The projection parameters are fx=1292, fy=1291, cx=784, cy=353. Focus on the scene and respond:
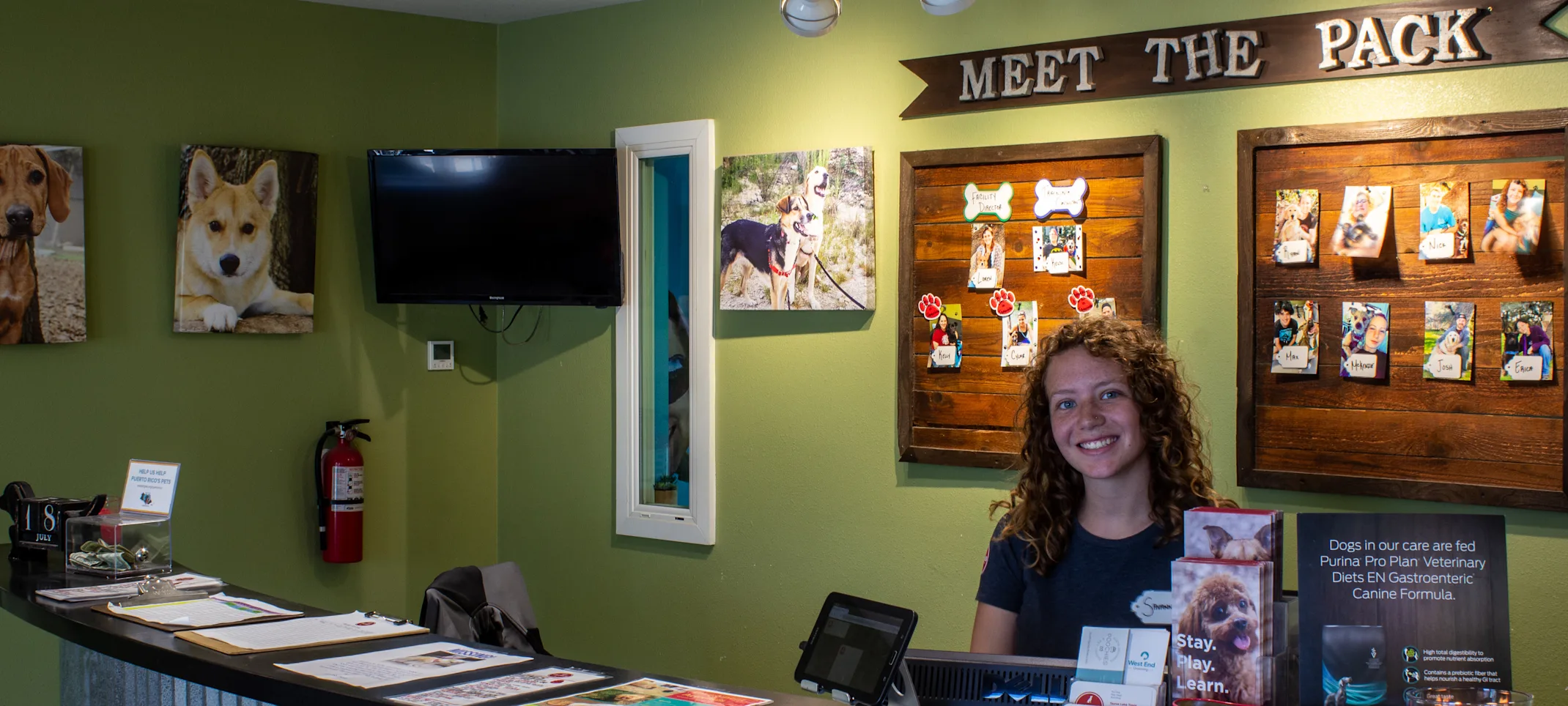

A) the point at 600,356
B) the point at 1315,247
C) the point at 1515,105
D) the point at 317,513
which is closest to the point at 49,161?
the point at 317,513

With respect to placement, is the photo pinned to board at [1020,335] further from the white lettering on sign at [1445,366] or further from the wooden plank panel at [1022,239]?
the white lettering on sign at [1445,366]

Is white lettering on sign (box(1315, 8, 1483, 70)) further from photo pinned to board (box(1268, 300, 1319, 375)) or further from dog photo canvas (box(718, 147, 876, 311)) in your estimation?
dog photo canvas (box(718, 147, 876, 311))

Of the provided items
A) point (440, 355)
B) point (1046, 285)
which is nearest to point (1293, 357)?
point (1046, 285)

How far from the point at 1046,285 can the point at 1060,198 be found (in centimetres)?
25

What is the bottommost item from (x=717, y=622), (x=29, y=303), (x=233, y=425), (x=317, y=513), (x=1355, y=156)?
(x=717, y=622)

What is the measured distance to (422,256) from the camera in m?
4.43

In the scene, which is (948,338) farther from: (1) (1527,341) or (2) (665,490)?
(1) (1527,341)

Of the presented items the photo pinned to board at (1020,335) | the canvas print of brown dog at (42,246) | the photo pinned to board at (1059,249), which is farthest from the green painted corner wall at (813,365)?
the canvas print of brown dog at (42,246)

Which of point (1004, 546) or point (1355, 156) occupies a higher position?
point (1355, 156)

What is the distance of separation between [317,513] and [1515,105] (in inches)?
151

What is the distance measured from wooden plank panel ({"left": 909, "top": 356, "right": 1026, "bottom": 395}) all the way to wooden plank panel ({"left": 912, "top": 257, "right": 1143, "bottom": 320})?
0.14 m

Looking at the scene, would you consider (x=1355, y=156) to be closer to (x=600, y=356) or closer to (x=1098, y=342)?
(x=1098, y=342)

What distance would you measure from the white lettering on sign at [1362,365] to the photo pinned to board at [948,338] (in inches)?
41.8

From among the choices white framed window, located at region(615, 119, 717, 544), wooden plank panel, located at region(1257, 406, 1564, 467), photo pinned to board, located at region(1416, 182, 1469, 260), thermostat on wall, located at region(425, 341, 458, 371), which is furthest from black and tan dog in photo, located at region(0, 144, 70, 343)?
photo pinned to board, located at region(1416, 182, 1469, 260)
